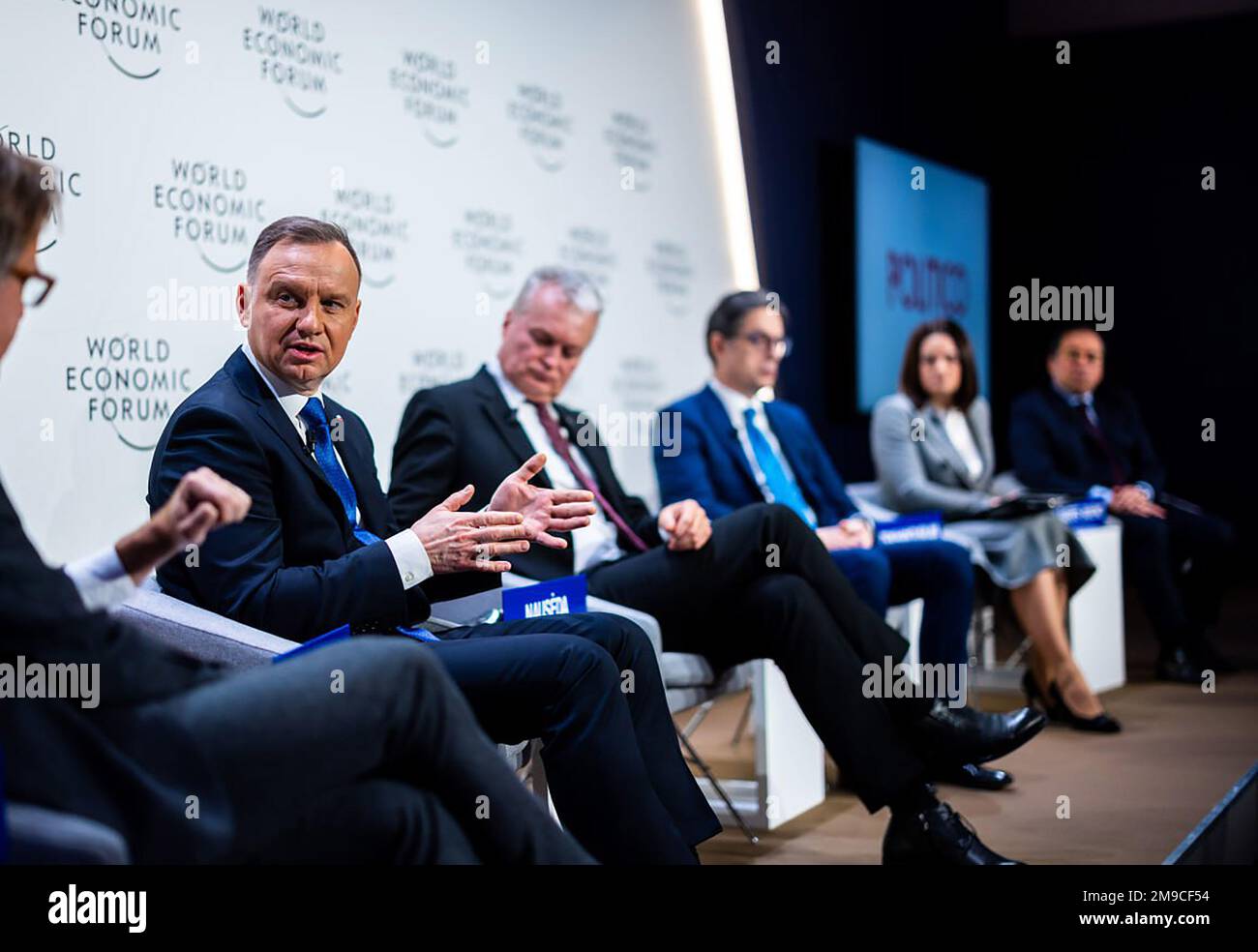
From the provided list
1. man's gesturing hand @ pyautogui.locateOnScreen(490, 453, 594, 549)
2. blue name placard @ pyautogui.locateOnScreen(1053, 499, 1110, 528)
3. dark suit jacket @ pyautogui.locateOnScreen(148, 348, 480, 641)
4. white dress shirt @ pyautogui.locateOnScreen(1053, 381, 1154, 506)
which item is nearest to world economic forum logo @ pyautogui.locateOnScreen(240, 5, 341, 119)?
dark suit jacket @ pyautogui.locateOnScreen(148, 348, 480, 641)

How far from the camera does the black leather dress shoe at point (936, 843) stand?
2.79 m

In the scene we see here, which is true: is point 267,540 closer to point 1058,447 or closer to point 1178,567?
point 1058,447

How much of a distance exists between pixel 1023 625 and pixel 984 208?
425 centimetres

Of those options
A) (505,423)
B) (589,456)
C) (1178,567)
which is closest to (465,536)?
(505,423)

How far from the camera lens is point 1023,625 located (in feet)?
15.9

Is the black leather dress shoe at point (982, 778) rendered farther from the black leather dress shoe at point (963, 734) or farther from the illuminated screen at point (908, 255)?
the illuminated screen at point (908, 255)

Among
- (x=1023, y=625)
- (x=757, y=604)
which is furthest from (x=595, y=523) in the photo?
(x=1023, y=625)

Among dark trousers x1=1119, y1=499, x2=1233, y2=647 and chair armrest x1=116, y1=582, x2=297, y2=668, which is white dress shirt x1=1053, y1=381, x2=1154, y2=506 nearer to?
dark trousers x1=1119, y1=499, x2=1233, y2=647

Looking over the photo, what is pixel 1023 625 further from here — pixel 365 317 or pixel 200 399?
pixel 200 399

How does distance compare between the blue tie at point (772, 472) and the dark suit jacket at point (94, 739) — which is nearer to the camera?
the dark suit jacket at point (94, 739)

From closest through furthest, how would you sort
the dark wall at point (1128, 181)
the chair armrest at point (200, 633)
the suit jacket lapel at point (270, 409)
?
the chair armrest at point (200, 633)
the suit jacket lapel at point (270, 409)
the dark wall at point (1128, 181)

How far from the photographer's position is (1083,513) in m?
5.19

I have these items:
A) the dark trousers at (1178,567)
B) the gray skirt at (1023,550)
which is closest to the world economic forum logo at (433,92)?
the gray skirt at (1023,550)

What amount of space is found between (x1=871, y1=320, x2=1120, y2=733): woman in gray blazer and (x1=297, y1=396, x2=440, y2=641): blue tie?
2879 mm
